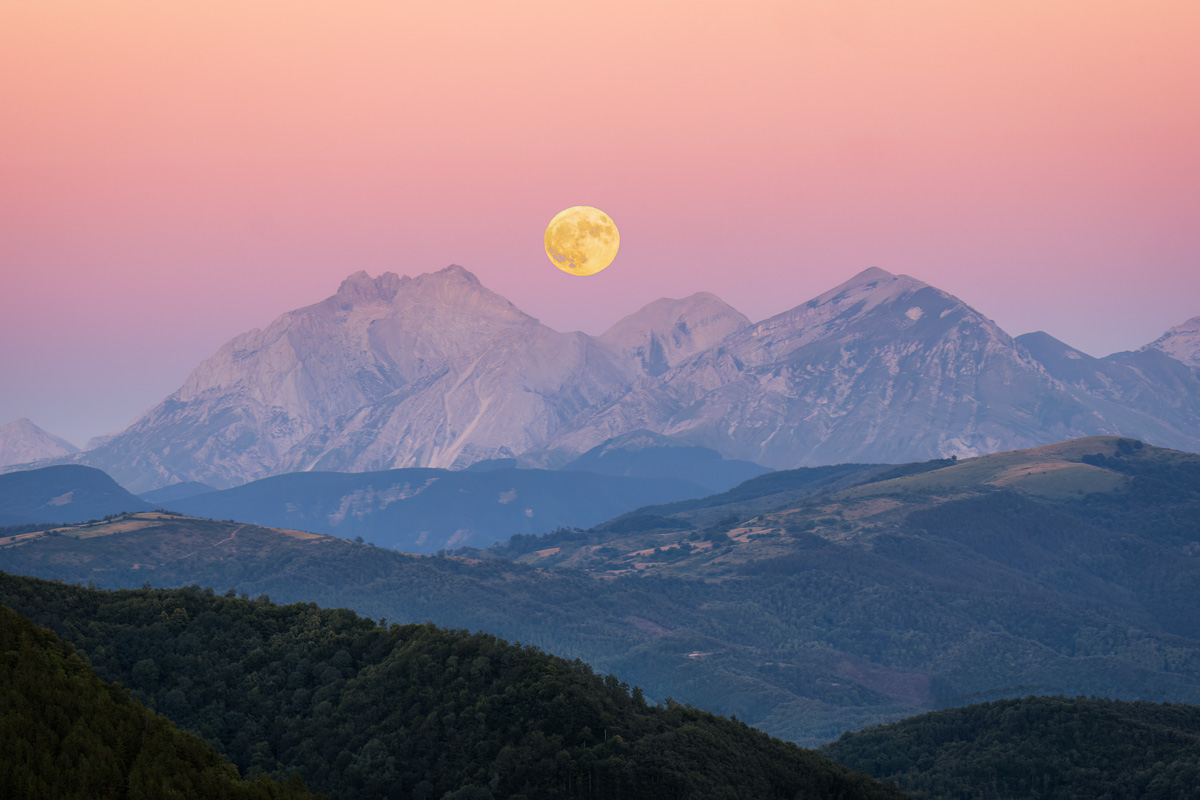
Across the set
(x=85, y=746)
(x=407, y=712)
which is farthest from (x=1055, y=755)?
(x=85, y=746)

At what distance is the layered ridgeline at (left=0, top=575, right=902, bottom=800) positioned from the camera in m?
111

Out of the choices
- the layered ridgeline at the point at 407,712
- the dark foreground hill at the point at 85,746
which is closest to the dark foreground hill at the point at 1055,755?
the layered ridgeline at the point at 407,712

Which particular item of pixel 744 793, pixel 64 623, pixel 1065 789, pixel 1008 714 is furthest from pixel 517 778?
pixel 1008 714

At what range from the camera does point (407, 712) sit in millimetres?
120750

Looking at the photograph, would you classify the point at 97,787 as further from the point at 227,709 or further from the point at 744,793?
the point at 744,793

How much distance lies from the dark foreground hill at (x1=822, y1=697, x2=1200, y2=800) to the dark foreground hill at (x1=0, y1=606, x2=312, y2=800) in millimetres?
121662

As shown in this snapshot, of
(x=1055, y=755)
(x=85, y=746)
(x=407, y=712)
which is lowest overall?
(x=1055, y=755)

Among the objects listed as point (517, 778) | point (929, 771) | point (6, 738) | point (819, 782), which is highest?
point (6, 738)

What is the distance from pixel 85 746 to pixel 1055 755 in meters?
147

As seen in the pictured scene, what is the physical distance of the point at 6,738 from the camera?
69438mm

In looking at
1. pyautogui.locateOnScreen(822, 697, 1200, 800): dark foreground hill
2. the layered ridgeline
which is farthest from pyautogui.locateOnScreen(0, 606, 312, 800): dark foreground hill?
pyautogui.locateOnScreen(822, 697, 1200, 800): dark foreground hill

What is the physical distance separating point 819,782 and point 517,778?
37676mm

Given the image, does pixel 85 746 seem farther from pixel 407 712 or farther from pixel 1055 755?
pixel 1055 755

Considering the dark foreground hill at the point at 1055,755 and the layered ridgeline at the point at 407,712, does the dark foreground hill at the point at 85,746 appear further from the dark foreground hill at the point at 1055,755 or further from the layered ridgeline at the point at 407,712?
the dark foreground hill at the point at 1055,755
